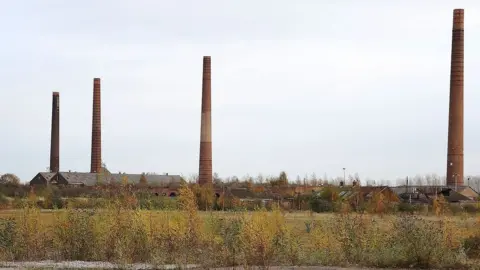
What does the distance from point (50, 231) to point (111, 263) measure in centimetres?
389

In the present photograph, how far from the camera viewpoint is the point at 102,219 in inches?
786

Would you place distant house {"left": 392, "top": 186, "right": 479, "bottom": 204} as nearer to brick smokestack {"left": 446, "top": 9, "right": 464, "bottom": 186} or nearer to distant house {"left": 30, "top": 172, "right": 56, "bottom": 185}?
brick smokestack {"left": 446, "top": 9, "right": 464, "bottom": 186}

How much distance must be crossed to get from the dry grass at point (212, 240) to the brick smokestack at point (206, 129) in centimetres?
4107

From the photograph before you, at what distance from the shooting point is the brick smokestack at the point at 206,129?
203ft

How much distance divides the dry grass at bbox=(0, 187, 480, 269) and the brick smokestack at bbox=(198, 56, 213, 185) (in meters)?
41.1

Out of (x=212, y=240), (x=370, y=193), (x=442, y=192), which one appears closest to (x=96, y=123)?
(x=370, y=193)

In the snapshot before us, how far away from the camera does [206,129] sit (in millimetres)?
62406

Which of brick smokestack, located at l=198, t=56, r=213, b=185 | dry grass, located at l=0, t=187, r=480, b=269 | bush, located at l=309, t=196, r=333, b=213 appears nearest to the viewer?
dry grass, located at l=0, t=187, r=480, b=269

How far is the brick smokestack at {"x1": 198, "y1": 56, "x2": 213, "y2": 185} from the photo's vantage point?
203 feet

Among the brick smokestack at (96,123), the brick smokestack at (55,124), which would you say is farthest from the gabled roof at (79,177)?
the brick smokestack at (96,123)

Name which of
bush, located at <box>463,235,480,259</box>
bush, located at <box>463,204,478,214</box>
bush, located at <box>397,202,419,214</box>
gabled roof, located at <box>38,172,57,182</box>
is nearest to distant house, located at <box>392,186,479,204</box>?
bush, located at <box>463,204,478,214</box>

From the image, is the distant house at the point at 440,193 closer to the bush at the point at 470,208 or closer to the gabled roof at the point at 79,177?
the bush at the point at 470,208

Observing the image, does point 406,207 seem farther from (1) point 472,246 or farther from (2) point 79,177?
(2) point 79,177

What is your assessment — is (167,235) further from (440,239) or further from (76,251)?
(440,239)
